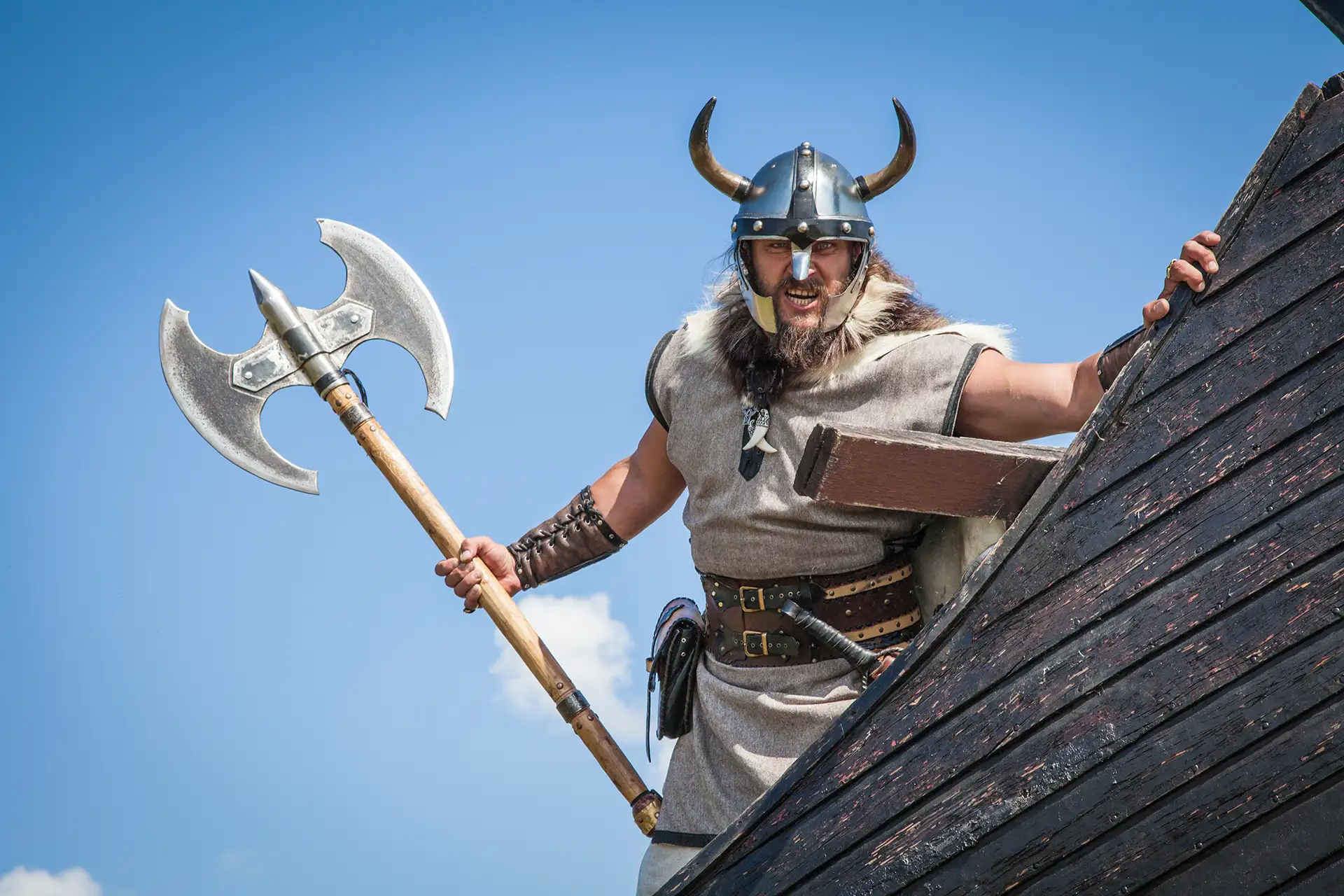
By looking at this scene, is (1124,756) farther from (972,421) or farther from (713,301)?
(713,301)

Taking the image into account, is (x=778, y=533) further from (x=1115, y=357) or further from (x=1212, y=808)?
(x=1212, y=808)

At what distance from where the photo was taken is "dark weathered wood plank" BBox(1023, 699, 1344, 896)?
6.73 ft

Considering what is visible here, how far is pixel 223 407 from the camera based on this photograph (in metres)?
3.79

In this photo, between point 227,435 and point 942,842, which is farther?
point 227,435

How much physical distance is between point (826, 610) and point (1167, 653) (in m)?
1.08

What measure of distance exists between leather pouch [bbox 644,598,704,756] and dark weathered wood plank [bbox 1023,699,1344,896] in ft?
4.34

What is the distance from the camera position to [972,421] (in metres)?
3.15

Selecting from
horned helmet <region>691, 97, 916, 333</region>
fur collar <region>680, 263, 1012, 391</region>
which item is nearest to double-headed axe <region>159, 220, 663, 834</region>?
fur collar <region>680, 263, 1012, 391</region>

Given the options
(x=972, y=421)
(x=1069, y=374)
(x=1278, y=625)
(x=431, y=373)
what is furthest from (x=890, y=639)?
(x=431, y=373)

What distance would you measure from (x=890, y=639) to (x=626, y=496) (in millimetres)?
996

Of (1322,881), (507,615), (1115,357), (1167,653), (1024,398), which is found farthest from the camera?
(507,615)

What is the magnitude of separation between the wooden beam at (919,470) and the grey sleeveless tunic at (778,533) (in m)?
0.44

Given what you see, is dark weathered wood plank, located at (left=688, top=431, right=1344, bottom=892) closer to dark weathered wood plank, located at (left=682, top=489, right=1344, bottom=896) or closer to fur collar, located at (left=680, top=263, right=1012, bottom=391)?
dark weathered wood plank, located at (left=682, top=489, right=1344, bottom=896)

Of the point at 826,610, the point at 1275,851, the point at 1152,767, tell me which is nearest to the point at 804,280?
the point at 826,610
